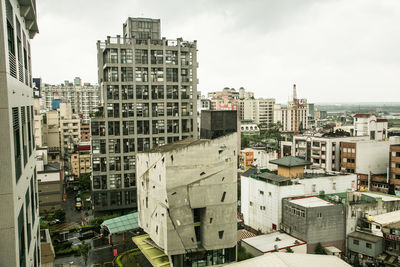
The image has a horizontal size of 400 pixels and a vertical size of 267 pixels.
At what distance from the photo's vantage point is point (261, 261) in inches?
987

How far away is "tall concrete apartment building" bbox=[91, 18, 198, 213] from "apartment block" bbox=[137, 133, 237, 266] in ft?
82.4

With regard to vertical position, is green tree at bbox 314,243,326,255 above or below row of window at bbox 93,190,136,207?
below

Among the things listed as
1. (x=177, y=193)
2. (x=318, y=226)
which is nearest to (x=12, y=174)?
(x=177, y=193)

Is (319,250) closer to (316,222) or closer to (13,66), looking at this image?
(316,222)

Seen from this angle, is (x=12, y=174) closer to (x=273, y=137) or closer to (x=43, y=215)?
(x=43, y=215)

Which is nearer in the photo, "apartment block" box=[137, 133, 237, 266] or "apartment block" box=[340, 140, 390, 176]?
"apartment block" box=[137, 133, 237, 266]

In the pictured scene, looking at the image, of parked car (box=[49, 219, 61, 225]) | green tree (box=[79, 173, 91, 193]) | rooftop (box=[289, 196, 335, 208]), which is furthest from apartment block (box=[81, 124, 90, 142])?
rooftop (box=[289, 196, 335, 208])

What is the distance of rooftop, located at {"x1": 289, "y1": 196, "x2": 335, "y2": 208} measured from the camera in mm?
39156

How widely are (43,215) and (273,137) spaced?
373 feet

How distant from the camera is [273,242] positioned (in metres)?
37.7

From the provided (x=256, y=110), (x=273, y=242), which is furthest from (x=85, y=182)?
(x=256, y=110)

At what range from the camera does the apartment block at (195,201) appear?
27.1 m

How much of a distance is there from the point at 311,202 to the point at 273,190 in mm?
4715

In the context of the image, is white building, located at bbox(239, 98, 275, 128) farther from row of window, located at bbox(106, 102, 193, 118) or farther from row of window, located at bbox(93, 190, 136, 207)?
row of window, located at bbox(93, 190, 136, 207)
